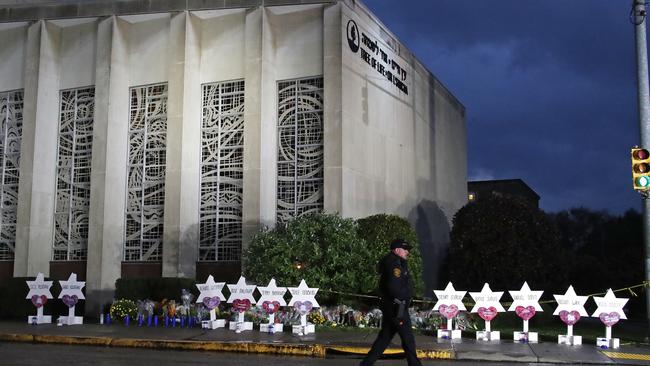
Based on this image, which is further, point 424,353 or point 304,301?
point 304,301

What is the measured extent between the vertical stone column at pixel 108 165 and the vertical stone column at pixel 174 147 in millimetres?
1892

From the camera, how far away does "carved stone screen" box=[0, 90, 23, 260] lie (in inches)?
1023

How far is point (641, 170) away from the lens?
14.6 meters

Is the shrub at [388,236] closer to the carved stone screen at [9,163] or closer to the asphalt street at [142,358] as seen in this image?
the asphalt street at [142,358]

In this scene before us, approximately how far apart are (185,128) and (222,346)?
11.8 metres

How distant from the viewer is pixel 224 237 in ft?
77.2

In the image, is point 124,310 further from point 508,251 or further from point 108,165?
point 508,251

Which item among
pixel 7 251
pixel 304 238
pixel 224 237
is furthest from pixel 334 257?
pixel 7 251

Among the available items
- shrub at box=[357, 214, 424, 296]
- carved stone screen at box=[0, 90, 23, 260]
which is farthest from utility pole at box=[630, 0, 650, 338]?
carved stone screen at box=[0, 90, 23, 260]

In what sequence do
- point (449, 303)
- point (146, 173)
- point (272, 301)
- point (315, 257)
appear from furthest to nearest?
point (146, 173), point (315, 257), point (272, 301), point (449, 303)

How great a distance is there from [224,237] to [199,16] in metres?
7.80

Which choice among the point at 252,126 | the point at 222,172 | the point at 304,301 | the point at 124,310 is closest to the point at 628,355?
the point at 304,301

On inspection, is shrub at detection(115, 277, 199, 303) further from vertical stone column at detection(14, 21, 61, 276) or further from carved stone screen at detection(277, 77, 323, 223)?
vertical stone column at detection(14, 21, 61, 276)

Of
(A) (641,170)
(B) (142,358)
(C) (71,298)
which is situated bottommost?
(B) (142,358)
